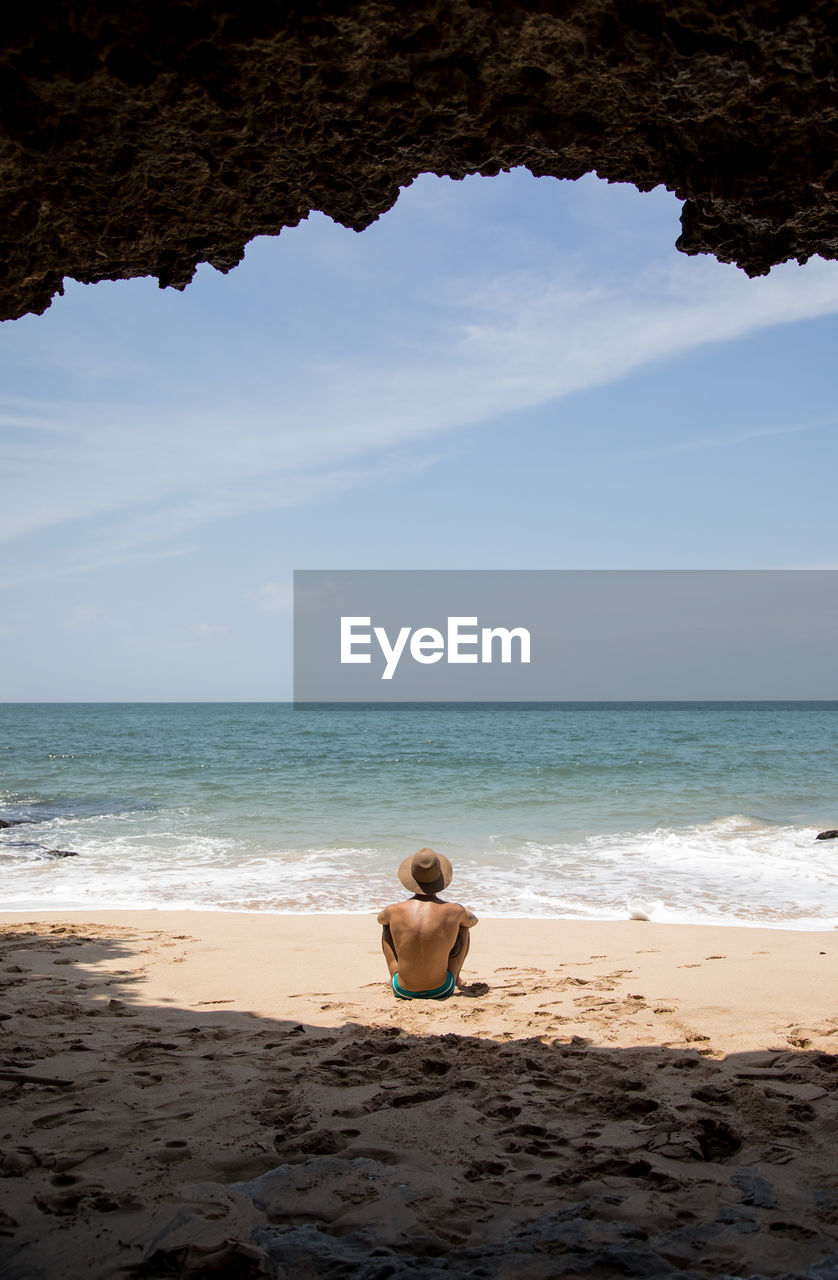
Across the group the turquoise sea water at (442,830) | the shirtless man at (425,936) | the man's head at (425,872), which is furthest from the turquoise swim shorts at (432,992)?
the turquoise sea water at (442,830)

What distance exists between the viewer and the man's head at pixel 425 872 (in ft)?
17.1

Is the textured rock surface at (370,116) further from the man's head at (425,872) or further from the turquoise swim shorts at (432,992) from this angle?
the turquoise swim shorts at (432,992)

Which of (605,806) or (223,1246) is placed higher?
(223,1246)

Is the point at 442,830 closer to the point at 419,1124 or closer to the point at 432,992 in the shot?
the point at 432,992

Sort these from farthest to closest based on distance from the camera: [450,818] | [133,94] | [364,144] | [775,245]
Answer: [450,818]
[775,245]
[364,144]
[133,94]

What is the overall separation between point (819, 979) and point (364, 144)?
5.77 meters

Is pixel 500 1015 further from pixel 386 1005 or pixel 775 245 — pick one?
pixel 775 245

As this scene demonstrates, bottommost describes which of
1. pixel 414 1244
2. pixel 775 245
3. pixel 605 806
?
pixel 605 806

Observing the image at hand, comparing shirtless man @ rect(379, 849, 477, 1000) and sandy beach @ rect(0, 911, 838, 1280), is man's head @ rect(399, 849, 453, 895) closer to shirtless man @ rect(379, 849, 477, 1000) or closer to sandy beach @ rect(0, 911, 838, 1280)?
shirtless man @ rect(379, 849, 477, 1000)

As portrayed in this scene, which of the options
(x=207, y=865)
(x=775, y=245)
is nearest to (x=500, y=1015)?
(x=775, y=245)

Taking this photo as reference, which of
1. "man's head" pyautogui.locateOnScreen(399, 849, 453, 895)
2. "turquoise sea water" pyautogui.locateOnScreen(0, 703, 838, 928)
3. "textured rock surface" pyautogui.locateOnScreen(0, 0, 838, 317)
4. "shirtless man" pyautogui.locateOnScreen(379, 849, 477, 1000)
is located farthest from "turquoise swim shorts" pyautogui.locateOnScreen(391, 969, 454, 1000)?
"textured rock surface" pyautogui.locateOnScreen(0, 0, 838, 317)

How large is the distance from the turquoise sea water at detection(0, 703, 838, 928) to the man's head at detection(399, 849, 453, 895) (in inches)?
143

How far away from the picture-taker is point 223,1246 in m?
2.13

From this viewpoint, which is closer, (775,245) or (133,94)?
(133,94)
